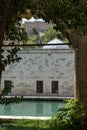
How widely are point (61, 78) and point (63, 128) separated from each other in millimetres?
17841

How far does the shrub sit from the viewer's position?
673 centimetres

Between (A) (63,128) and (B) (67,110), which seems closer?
(A) (63,128)

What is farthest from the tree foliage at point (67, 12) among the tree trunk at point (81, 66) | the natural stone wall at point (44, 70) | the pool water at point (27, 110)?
the natural stone wall at point (44, 70)

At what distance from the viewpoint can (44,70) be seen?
24.3 metres

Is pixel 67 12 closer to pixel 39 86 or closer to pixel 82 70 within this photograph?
pixel 82 70

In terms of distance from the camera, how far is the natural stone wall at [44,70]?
24.2m

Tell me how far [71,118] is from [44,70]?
17.3 metres

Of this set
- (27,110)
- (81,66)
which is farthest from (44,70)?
(81,66)

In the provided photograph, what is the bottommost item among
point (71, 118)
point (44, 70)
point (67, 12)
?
point (44, 70)

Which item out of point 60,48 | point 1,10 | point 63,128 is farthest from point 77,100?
point 60,48

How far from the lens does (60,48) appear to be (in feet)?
84.4

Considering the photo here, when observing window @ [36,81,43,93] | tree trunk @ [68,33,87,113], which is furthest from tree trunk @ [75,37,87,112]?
window @ [36,81,43,93]

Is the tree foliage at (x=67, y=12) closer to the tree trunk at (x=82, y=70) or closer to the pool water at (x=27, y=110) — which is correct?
the tree trunk at (x=82, y=70)

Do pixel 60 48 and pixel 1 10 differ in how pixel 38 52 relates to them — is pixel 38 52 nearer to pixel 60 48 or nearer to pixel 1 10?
pixel 60 48
